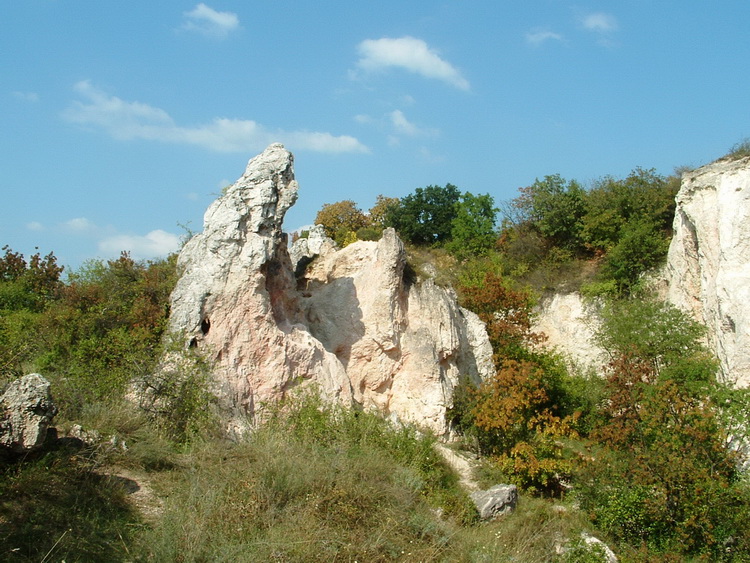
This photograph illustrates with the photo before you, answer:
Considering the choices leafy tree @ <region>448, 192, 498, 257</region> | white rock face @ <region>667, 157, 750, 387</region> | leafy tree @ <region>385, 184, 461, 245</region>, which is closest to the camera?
white rock face @ <region>667, 157, 750, 387</region>

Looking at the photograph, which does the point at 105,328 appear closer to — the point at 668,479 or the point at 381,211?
the point at 668,479

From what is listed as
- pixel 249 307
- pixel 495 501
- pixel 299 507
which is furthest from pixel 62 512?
pixel 495 501

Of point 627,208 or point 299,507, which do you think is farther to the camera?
point 627,208

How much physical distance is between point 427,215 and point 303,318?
22.2m

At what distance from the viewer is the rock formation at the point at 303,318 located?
13.3 meters

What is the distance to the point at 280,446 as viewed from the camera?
10227mm

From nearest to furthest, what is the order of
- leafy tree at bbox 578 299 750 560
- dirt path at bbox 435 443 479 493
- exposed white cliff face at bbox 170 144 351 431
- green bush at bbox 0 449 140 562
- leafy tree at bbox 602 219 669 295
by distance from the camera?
1. green bush at bbox 0 449 140 562
2. leafy tree at bbox 578 299 750 560
3. exposed white cliff face at bbox 170 144 351 431
4. dirt path at bbox 435 443 479 493
5. leafy tree at bbox 602 219 669 295

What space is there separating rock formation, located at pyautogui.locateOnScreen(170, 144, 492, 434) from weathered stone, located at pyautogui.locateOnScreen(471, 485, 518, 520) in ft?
10.1

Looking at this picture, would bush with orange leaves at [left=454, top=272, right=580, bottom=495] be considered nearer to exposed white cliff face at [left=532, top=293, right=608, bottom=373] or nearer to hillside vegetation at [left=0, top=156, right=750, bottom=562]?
hillside vegetation at [left=0, top=156, right=750, bottom=562]

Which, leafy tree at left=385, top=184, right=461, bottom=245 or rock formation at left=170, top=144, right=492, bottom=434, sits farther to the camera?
leafy tree at left=385, top=184, right=461, bottom=245

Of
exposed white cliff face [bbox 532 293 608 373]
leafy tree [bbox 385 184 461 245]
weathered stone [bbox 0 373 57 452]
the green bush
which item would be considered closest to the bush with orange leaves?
exposed white cliff face [bbox 532 293 608 373]

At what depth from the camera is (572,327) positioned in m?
24.8

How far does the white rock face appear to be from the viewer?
17.3m

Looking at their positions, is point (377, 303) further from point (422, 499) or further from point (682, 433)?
point (682, 433)
